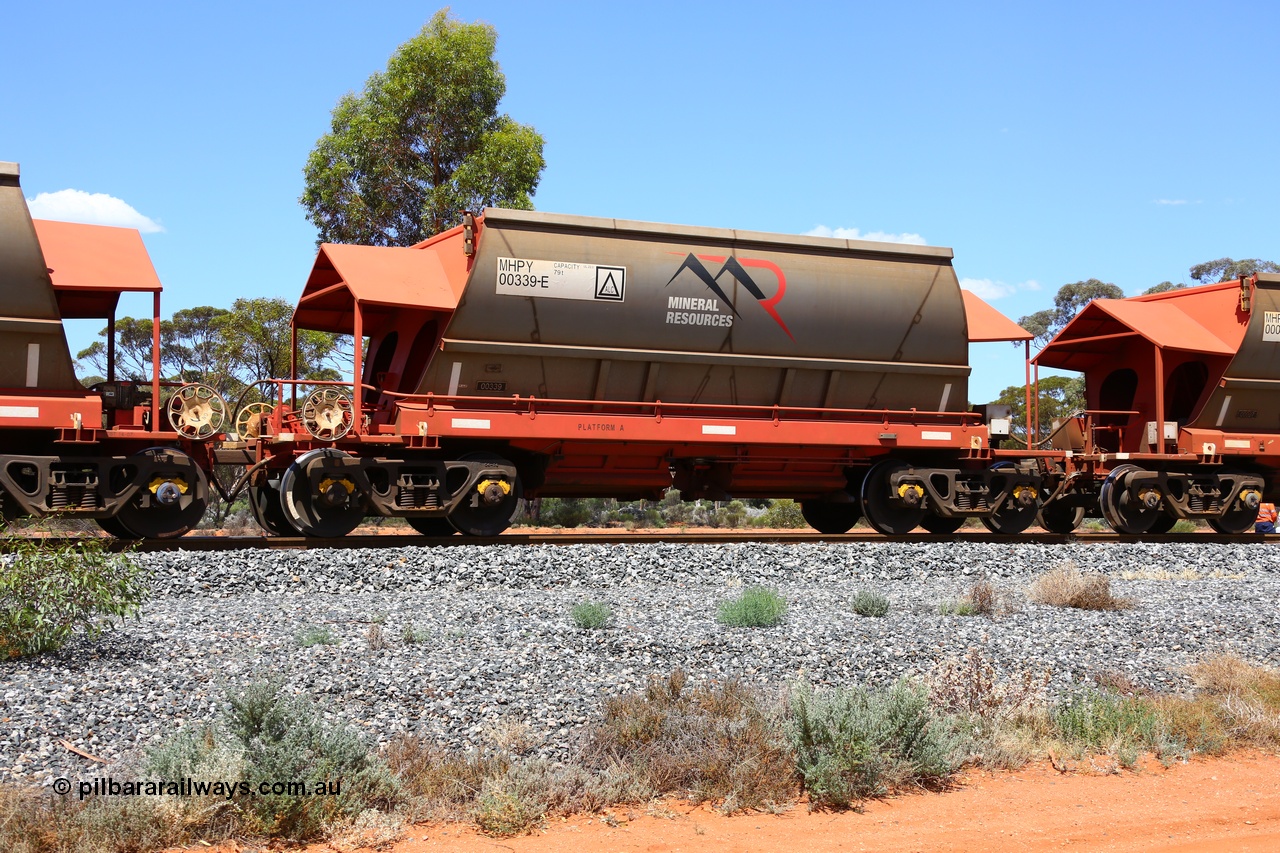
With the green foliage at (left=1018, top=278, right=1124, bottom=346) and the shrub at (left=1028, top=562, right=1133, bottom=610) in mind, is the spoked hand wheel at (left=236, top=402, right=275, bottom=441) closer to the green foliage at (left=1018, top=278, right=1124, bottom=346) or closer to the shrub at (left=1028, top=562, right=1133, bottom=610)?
the shrub at (left=1028, top=562, right=1133, bottom=610)

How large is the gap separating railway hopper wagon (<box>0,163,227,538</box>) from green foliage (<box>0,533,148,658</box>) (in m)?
4.12

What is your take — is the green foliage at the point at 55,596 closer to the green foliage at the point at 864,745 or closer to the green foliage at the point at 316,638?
the green foliage at the point at 316,638

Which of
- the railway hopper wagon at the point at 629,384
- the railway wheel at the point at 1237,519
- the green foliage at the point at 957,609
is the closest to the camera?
the green foliage at the point at 957,609

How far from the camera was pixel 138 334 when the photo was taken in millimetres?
38844

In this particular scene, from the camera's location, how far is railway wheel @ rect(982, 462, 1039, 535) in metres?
16.2

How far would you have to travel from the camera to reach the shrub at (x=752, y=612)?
28.4 ft

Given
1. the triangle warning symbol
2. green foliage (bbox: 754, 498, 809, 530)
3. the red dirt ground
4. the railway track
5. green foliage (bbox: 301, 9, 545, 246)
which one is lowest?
the red dirt ground

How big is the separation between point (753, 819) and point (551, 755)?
43.7 inches

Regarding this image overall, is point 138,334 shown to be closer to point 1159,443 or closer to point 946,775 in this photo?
point 1159,443

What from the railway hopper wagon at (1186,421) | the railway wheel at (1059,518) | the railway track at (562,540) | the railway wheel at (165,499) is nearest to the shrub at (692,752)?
the railway track at (562,540)

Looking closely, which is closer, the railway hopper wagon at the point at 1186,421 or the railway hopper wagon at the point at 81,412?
the railway hopper wagon at the point at 81,412

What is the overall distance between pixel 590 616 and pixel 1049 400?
3977 cm

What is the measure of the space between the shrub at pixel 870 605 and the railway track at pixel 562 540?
443 cm

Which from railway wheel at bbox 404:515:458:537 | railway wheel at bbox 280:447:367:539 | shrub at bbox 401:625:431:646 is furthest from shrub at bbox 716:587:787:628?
railway wheel at bbox 404:515:458:537
